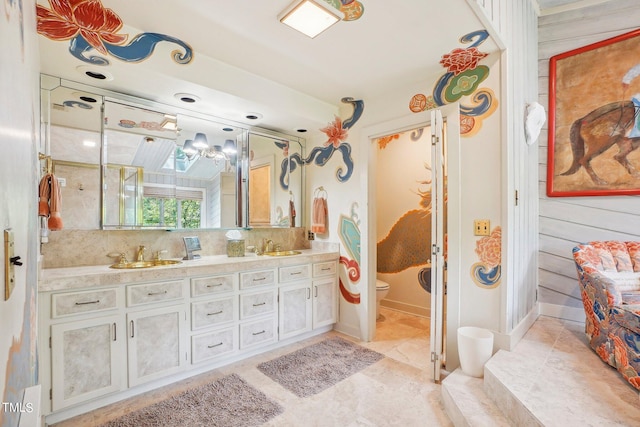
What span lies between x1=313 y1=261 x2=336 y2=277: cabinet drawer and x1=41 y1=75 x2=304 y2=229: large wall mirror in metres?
0.66

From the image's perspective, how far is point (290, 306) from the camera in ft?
9.68

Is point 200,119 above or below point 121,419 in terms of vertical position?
above

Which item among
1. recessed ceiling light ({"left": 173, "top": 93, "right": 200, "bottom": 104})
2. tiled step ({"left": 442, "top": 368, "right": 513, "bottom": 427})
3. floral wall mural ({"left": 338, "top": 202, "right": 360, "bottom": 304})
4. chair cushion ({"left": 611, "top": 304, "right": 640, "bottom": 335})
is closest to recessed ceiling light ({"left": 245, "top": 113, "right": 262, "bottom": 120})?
recessed ceiling light ({"left": 173, "top": 93, "right": 200, "bottom": 104})

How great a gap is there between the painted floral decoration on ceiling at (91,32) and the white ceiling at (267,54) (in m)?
0.04

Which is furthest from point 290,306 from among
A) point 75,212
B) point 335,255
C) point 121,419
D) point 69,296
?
point 75,212

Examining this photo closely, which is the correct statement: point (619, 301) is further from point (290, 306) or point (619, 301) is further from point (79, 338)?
point (79, 338)

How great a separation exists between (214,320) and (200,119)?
1833 millimetres

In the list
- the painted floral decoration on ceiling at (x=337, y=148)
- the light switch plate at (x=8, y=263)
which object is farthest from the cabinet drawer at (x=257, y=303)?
the light switch plate at (x=8, y=263)

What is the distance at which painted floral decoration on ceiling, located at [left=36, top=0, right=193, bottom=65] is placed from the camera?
5.46 feet

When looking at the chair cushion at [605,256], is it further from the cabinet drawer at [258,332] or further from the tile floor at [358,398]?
the cabinet drawer at [258,332]

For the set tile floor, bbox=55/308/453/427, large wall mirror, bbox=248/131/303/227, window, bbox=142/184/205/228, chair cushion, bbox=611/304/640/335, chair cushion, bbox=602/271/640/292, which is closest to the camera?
chair cushion, bbox=611/304/640/335

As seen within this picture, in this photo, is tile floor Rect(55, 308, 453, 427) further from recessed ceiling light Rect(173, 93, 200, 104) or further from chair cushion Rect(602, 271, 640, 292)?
recessed ceiling light Rect(173, 93, 200, 104)

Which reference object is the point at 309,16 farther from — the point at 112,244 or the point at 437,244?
the point at 112,244

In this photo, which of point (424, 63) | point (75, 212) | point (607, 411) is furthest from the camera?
point (424, 63)
